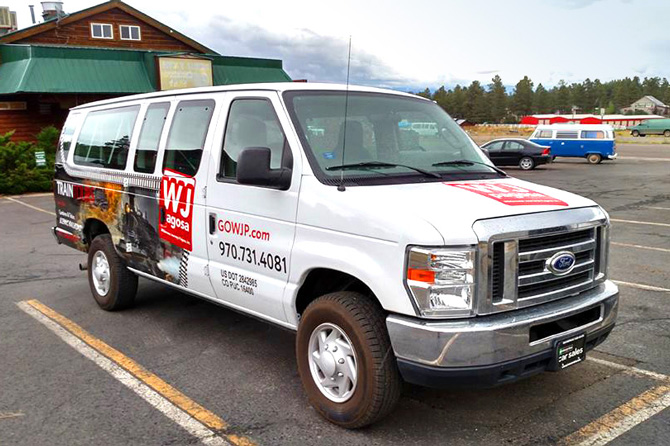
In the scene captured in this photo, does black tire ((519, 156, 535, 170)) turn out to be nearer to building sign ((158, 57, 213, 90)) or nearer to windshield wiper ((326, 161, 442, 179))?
building sign ((158, 57, 213, 90))

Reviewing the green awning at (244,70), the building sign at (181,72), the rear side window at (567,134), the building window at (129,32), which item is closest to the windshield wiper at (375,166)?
the building sign at (181,72)

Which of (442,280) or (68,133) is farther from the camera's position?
(68,133)

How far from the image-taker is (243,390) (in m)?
4.23

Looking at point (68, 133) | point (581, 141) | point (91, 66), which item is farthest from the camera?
point (581, 141)

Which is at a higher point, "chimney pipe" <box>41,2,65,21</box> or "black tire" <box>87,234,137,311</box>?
"chimney pipe" <box>41,2,65,21</box>

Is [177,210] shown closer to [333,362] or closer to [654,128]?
[333,362]

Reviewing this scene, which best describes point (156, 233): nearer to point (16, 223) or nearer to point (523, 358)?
point (523, 358)

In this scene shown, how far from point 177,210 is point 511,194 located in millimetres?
2639

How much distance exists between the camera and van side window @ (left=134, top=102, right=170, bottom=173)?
5.16 m

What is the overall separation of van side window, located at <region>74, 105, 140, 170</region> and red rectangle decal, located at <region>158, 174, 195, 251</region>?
33.4 inches

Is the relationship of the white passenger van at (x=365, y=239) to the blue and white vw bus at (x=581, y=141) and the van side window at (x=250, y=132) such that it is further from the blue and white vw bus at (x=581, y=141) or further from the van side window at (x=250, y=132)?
the blue and white vw bus at (x=581, y=141)

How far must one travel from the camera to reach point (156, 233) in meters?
5.16

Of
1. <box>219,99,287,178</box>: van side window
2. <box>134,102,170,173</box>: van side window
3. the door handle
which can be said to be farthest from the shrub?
<box>219,99,287,178</box>: van side window

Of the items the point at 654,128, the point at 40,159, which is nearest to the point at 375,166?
the point at 40,159
